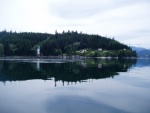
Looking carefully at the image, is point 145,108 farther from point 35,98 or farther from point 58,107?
point 35,98

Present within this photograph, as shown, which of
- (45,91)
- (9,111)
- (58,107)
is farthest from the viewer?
(45,91)

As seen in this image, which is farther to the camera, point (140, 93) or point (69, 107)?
point (140, 93)

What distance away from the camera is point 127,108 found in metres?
23.9

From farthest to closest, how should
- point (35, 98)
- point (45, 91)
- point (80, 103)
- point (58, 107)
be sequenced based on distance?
point (45, 91) → point (35, 98) → point (80, 103) → point (58, 107)

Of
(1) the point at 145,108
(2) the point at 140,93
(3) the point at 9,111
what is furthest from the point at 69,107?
(2) the point at 140,93

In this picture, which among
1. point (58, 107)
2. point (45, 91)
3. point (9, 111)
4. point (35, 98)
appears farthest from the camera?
point (45, 91)

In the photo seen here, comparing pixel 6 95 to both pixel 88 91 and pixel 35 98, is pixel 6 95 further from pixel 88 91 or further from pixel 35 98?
pixel 88 91

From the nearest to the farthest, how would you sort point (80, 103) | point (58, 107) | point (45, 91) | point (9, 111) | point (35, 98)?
point (9, 111) → point (58, 107) → point (80, 103) → point (35, 98) → point (45, 91)

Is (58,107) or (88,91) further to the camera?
(88,91)

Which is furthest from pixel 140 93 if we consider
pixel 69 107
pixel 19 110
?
pixel 19 110

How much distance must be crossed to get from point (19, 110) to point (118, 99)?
1283 centimetres

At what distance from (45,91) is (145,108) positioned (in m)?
14.9

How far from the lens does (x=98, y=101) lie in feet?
88.3

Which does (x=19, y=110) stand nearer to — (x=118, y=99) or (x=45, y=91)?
(x=45, y=91)
